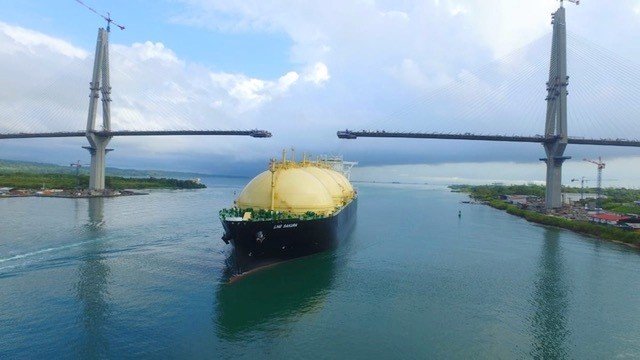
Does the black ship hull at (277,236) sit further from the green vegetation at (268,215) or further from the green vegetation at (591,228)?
the green vegetation at (591,228)

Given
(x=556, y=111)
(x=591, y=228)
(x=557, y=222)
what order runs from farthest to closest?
(x=556, y=111)
(x=557, y=222)
(x=591, y=228)

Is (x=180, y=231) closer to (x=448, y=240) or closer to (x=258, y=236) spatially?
(x=258, y=236)

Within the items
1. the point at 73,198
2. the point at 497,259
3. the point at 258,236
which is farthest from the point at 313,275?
the point at 73,198

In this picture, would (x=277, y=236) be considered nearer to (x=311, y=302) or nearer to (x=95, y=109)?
(x=311, y=302)

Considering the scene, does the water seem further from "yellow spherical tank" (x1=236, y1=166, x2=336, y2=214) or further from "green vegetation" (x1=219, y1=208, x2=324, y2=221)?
"yellow spherical tank" (x1=236, y1=166, x2=336, y2=214)

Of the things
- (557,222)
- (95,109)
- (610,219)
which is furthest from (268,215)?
(95,109)
